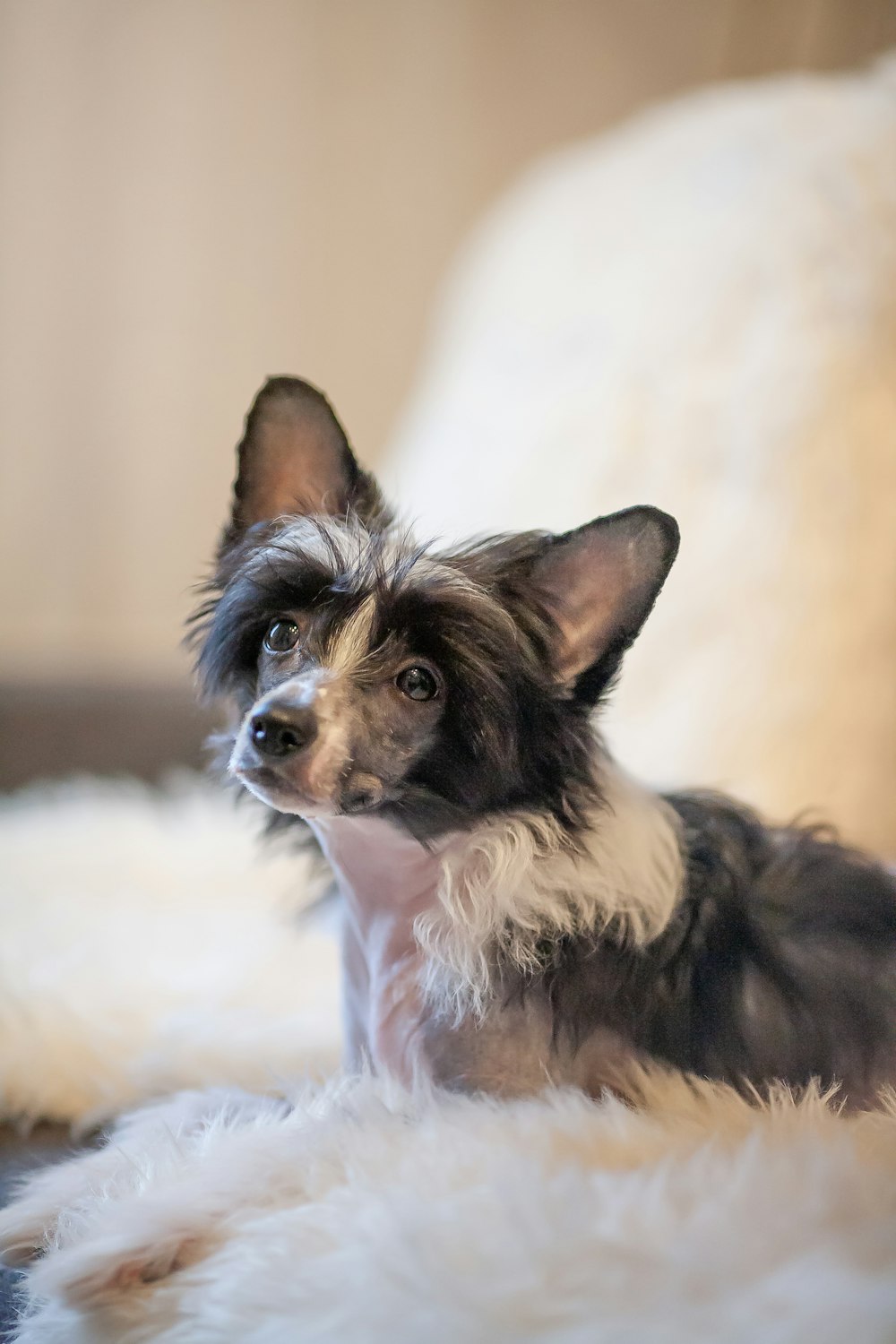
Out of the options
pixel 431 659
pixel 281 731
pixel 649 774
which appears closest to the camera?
pixel 281 731

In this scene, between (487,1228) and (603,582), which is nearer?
(487,1228)

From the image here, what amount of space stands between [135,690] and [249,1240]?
2.21 m

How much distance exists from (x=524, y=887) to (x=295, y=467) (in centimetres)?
62

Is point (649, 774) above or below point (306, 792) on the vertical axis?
below

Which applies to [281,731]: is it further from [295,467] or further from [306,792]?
[295,467]

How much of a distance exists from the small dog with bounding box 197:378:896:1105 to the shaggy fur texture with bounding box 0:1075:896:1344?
14cm

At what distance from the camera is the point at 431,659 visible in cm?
132

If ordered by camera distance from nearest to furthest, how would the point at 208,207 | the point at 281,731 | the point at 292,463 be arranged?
1. the point at 281,731
2. the point at 292,463
3. the point at 208,207

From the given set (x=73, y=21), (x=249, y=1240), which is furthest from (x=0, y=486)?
(x=249, y=1240)

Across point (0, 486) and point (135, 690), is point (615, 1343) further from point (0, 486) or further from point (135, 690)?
point (0, 486)

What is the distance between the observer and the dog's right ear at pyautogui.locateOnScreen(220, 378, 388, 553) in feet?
4.82

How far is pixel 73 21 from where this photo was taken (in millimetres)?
3408

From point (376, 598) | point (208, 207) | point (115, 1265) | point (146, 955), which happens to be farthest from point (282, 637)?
point (208, 207)

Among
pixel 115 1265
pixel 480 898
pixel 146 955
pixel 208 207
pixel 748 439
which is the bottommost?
pixel 146 955
